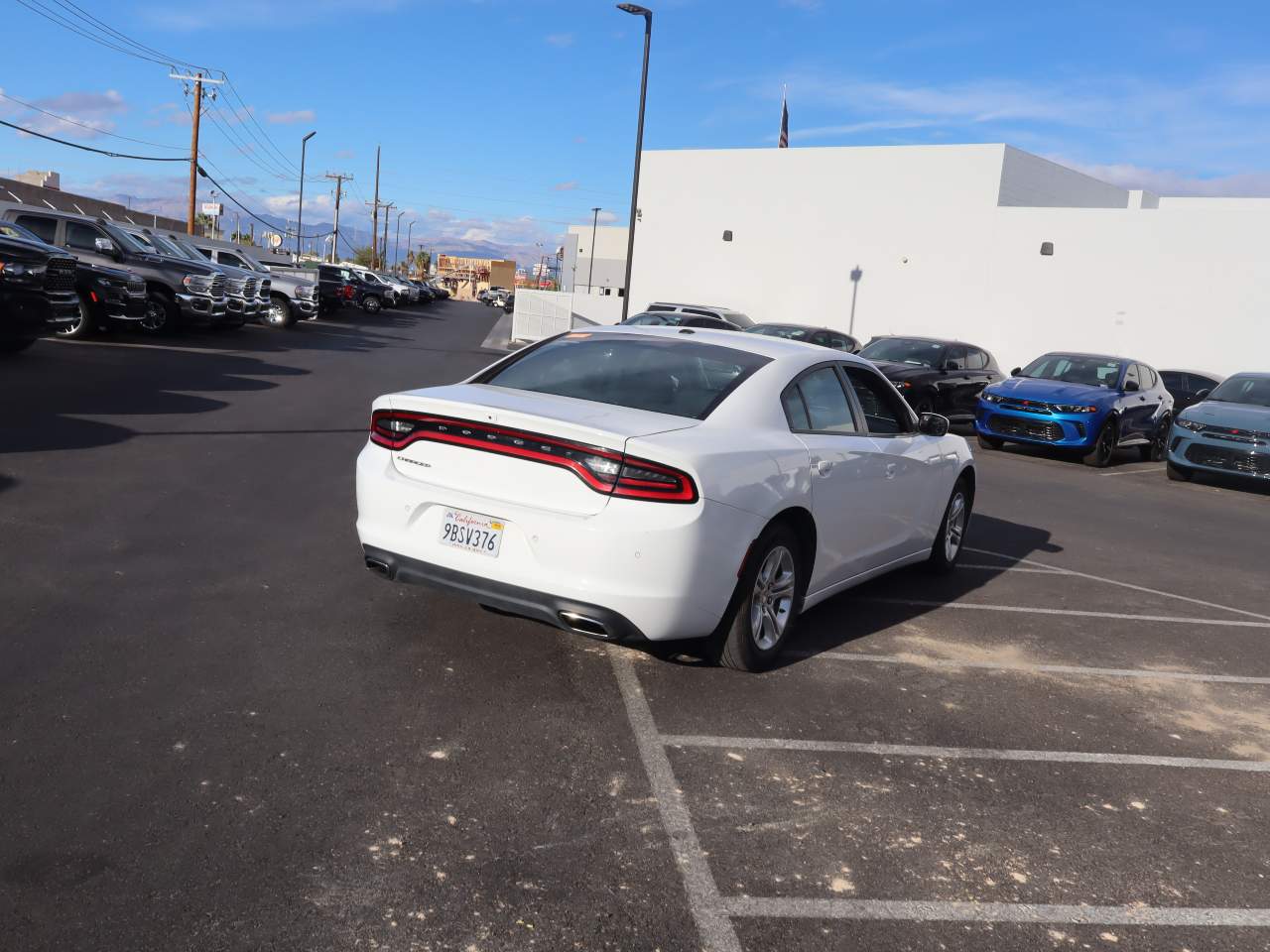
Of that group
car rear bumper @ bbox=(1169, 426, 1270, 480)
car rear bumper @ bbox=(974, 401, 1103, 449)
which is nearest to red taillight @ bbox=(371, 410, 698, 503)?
car rear bumper @ bbox=(1169, 426, 1270, 480)

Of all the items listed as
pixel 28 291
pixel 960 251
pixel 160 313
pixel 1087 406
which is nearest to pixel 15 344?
pixel 28 291

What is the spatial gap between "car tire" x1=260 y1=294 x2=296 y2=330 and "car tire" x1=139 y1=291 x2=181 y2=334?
8140mm

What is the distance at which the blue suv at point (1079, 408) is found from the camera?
16.2 m

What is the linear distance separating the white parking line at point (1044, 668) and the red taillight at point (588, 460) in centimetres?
160

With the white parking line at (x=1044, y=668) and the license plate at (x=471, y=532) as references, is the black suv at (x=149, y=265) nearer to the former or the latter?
the license plate at (x=471, y=532)

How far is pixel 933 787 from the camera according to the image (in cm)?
433

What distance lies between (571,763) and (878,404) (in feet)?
11.1

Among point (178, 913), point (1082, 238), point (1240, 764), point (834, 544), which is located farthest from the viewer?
point (1082, 238)

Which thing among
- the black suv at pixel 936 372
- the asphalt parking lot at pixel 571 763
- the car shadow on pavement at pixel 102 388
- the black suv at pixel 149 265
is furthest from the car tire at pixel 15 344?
the black suv at pixel 936 372

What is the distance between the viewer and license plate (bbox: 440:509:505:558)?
15.9 feet

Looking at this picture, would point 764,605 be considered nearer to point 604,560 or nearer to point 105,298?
point 604,560

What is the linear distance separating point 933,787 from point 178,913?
266 cm

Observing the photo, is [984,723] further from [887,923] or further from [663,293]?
[663,293]

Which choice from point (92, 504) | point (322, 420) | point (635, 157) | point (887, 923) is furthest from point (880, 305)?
point (887, 923)
